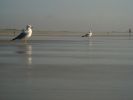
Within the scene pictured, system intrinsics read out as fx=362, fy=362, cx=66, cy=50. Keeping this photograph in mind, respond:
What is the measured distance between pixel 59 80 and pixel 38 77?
34.8 inches

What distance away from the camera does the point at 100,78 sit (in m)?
10.9

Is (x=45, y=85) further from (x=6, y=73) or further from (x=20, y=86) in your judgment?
(x=6, y=73)

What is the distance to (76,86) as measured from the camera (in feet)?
31.1

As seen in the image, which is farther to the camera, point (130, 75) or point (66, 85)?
point (130, 75)

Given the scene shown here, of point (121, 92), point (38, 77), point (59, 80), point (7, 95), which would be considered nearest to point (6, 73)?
point (38, 77)

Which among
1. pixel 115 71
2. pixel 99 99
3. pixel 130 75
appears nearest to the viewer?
pixel 99 99

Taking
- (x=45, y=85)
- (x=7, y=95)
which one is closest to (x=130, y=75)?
(x=45, y=85)

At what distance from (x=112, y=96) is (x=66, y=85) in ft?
5.79

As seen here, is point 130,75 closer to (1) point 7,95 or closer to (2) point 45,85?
(2) point 45,85

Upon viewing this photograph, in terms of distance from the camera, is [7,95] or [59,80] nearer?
[7,95]

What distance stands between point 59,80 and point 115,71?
303cm

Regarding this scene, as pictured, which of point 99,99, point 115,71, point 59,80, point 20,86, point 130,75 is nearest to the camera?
point 99,99

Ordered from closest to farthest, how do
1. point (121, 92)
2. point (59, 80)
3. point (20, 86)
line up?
point (121, 92) → point (20, 86) → point (59, 80)

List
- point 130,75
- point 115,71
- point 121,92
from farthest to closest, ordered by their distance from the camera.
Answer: point 115,71 → point 130,75 → point 121,92
